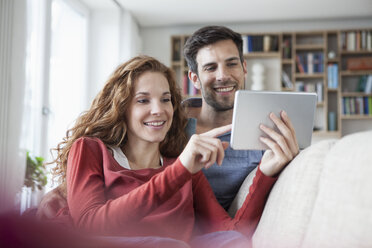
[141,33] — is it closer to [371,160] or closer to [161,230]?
[161,230]

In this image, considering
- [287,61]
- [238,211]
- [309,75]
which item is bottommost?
[238,211]

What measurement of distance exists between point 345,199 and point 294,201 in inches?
6.8

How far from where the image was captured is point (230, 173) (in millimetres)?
1561

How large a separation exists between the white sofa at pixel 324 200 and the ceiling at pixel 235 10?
404 centimetres

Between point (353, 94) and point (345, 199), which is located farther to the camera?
point (353, 94)

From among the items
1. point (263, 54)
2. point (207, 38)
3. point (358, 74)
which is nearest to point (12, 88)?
point (207, 38)

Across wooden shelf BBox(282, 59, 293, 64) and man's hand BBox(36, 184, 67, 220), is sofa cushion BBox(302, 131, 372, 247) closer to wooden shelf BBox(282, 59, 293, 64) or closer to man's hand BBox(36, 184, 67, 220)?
man's hand BBox(36, 184, 67, 220)

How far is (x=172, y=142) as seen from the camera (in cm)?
152

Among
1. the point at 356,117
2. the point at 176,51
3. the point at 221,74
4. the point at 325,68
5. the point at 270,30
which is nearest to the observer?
the point at 221,74

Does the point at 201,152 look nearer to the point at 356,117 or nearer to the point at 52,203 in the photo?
the point at 52,203

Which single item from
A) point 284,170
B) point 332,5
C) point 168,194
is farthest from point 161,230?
point 332,5

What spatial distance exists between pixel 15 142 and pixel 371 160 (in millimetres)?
2562

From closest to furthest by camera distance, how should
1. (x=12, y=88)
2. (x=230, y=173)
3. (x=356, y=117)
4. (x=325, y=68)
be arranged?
(x=230, y=173)
(x=12, y=88)
(x=356, y=117)
(x=325, y=68)

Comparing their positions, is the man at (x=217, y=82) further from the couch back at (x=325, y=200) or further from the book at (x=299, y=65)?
the book at (x=299, y=65)
